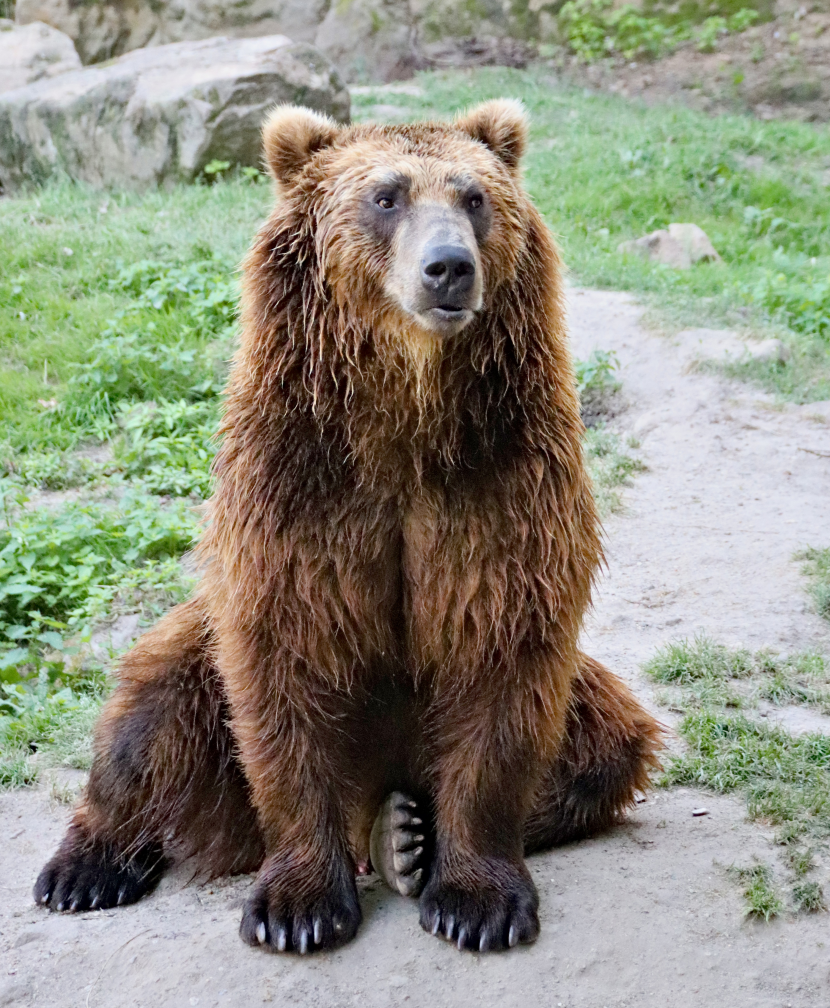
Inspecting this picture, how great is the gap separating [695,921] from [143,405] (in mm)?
4952

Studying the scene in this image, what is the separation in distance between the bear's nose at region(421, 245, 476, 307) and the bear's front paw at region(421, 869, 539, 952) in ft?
5.12

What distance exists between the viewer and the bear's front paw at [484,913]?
10.5ft

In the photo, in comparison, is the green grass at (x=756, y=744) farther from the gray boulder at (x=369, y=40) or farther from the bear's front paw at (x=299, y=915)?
the gray boulder at (x=369, y=40)

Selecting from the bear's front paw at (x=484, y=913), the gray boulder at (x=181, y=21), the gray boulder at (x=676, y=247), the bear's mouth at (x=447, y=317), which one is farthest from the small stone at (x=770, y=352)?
the gray boulder at (x=181, y=21)

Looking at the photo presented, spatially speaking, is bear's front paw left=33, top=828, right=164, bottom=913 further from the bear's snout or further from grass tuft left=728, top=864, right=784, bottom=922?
the bear's snout

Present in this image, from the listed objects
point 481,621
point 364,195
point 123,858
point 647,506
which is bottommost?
point 647,506

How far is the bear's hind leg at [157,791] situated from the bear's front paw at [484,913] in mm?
698

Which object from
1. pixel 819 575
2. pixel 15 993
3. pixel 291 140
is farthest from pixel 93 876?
pixel 819 575

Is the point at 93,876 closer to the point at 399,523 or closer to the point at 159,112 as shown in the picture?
the point at 399,523

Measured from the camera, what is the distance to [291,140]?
349cm

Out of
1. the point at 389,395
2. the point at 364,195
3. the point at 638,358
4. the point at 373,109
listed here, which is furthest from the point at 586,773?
the point at 373,109

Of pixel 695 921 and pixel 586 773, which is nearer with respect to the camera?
pixel 695 921

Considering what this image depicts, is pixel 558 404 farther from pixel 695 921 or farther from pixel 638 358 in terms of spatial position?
pixel 638 358

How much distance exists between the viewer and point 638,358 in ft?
25.0
